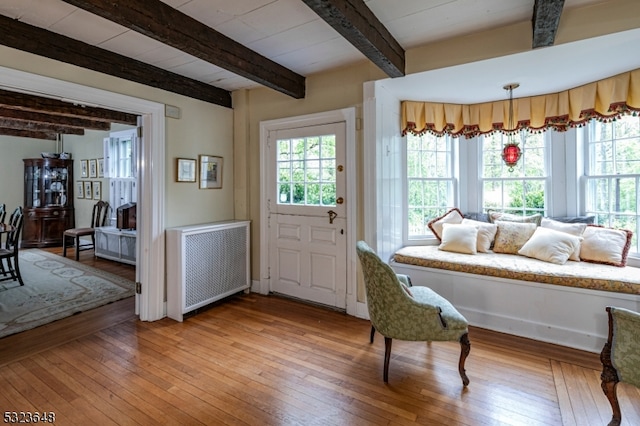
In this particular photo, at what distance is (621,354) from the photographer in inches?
61.1

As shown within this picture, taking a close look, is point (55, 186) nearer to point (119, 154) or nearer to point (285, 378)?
point (119, 154)

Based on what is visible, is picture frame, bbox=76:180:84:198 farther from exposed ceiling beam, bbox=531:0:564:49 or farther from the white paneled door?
exposed ceiling beam, bbox=531:0:564:49

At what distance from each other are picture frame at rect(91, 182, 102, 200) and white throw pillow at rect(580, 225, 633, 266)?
777cm

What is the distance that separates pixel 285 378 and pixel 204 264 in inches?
62.0

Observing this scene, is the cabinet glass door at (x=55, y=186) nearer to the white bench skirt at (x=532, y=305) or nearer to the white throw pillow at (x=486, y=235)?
the white bench skirt at (x=532, y=305)

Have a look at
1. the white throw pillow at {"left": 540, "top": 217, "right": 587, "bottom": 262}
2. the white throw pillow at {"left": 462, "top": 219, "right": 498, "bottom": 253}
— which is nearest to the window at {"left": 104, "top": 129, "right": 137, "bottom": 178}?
the white throw pillow at {"left": 462, "top": 219, "right": 498, "bottom": 253}

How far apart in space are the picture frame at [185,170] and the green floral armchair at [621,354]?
3.40 metres

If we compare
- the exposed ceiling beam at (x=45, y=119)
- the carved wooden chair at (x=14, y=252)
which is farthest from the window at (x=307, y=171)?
the exposed ceiling beam at (x=45, y=119)

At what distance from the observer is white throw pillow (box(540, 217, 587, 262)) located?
2910mm

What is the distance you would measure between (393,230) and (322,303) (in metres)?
1.08

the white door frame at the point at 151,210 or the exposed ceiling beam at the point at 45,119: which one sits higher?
the exposed ceiling beam at the point at 45,119

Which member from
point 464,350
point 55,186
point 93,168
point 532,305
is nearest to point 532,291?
point 532,305

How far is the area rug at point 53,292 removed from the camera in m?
3.10

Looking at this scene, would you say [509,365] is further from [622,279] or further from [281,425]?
[281,425]
